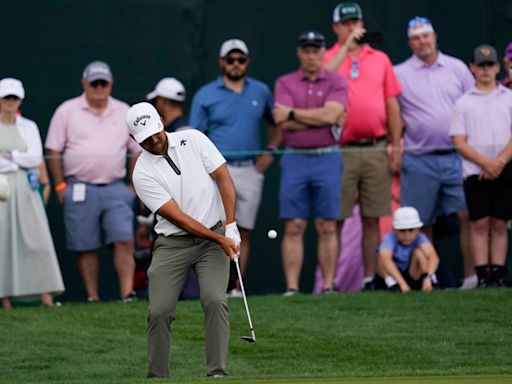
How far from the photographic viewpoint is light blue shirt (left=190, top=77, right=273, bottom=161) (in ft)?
45.3

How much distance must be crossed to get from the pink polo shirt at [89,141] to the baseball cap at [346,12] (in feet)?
7.58

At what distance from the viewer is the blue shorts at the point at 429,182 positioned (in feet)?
46.4

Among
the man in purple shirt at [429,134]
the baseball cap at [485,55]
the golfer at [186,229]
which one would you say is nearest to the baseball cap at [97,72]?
the man in purple shirt at [429,134]

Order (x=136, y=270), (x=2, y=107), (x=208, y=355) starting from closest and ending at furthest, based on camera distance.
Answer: (x=208, y=355), (x=2, y=107), (x=136, y=270)

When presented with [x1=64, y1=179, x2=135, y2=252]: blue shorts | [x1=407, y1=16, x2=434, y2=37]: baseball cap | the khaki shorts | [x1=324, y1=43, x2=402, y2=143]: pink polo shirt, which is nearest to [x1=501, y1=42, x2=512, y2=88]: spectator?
[x1=407, y1=16, x2=434, y2=37]: baseball cap

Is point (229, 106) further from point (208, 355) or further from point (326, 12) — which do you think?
point (208, 355)

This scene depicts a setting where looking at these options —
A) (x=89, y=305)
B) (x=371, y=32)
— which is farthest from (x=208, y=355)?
(x=371, y=32)

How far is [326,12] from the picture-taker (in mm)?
15430

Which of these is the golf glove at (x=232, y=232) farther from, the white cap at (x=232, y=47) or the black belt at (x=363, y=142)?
the black belt at (x=363, y=142)

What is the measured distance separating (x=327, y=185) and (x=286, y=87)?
0.99m

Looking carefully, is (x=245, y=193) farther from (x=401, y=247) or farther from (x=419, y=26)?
(x=419, y=26)

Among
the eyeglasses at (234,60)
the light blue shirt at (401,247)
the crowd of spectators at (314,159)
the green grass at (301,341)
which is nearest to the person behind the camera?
the green grass at (301,341)

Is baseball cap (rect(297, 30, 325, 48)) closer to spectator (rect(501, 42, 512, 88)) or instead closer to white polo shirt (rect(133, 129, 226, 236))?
spectator (rect(501, 42, 512, 88))

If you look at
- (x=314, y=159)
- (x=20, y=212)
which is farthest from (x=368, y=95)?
(x=20, y=212)
